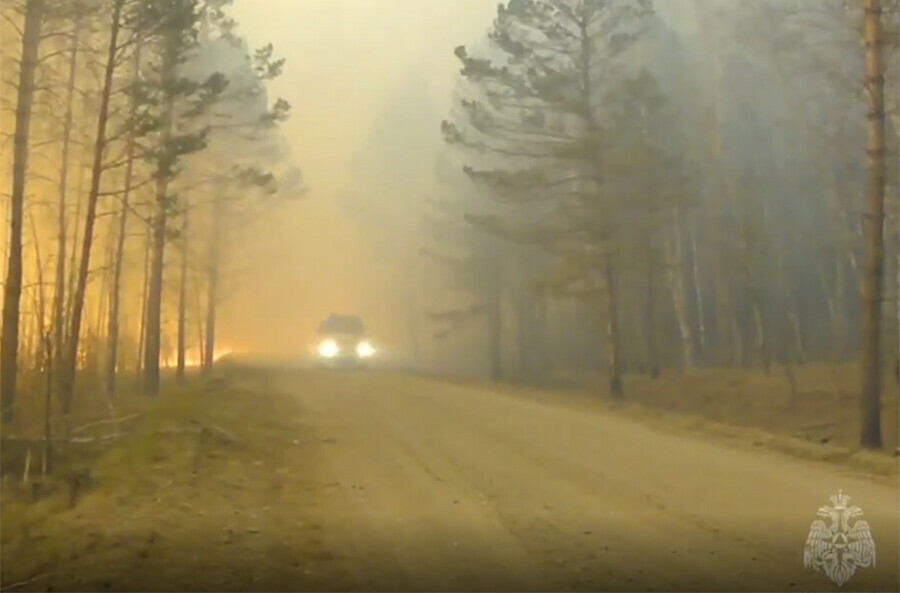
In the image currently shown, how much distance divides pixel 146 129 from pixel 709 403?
18.4m

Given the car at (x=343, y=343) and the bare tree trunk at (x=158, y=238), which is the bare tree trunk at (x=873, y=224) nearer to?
the bare tree trunk at (x=158, y=238)

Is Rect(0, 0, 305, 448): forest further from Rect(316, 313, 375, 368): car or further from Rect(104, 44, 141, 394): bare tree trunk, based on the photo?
Rect(316, 313, 375, 368): car

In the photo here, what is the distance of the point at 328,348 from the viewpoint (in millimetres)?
37250

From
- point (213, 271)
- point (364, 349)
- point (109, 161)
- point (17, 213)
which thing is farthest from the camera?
point (364, 349)

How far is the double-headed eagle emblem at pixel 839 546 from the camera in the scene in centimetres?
670

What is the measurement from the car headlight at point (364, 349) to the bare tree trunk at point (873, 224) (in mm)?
24349

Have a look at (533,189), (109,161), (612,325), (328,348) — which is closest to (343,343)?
(328,348)

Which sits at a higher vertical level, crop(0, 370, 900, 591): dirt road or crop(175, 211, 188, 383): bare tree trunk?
crop(175, 211, 188, 383): bare tree trunk

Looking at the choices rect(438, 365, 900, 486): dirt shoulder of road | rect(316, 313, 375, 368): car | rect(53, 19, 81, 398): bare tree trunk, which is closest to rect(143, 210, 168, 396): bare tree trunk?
rect(53, 19, 81, 398): bare tree trunk

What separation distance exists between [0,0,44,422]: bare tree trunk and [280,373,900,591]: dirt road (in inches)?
171

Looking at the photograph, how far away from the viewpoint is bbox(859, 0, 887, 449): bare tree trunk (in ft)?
48.7

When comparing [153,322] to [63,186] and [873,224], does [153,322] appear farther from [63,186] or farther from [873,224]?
[873,224]

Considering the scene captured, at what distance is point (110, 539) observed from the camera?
7484 mm

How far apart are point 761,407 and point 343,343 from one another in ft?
54.1
